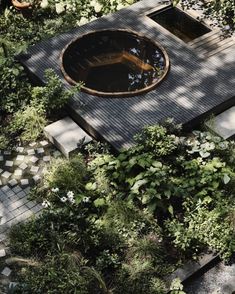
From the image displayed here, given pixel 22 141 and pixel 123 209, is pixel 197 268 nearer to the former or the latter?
pixel 123 209

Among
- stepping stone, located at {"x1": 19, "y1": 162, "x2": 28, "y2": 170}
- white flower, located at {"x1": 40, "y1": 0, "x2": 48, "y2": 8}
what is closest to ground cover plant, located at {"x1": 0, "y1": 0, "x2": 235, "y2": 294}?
stepping stone, located at {"x1": 19, "y1": 162, "x2": 28, "y2": 170}

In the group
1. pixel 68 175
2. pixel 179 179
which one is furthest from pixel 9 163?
pixel 179 179

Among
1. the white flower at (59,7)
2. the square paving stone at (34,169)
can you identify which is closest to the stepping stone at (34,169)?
the square paving stone at (34,169)

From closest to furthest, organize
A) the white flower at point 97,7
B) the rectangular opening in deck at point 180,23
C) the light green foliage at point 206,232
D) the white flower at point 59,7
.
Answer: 1. the light green foliage at point 206,232
2. the rectangular opening in deck at point 180,23
3. the white flower at point 97,7
4. the white flower at point 59,7

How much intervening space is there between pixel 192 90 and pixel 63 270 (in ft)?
13.3

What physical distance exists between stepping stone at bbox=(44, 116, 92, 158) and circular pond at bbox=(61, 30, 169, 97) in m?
0.73

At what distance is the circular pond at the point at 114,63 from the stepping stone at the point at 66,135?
0.73m

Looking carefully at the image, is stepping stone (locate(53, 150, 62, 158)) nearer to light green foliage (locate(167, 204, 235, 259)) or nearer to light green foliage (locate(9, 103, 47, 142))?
light green foliage (locate(9, 103, 47, 142))

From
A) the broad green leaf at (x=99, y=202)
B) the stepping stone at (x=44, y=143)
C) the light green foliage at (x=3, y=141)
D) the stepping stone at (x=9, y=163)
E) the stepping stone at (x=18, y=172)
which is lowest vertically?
the stepping stone at (x=18, y=172)

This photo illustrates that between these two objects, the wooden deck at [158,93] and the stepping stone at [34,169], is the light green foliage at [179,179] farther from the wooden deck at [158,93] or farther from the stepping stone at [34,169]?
the stepping stone at [34,169]

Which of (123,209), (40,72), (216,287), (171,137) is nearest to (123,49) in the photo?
(40,72)

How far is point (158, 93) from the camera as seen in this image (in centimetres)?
873

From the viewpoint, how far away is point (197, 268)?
22.0 ft

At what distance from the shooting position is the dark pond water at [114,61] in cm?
892
